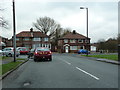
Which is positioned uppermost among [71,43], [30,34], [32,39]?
[30,34]

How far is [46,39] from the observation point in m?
76.1

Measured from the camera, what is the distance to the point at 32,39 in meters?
77.1

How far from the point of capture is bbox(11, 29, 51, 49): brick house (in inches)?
2985

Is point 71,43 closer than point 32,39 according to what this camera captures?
Yes

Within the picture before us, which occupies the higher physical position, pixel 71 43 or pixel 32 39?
pixel 32 39

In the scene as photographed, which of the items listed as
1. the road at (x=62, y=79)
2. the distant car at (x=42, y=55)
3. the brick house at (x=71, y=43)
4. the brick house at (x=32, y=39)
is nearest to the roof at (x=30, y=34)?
the brick house at (x=32, y=39)

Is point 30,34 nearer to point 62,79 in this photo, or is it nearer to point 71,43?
point 71,43

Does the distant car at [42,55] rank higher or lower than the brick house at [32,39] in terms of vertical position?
lower

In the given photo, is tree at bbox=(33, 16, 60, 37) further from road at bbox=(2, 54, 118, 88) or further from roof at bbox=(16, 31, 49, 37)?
road at bbox=(2, 54, 118, 88)

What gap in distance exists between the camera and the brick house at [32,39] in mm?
75812

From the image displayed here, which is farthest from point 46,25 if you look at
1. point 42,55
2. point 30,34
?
point 42,55

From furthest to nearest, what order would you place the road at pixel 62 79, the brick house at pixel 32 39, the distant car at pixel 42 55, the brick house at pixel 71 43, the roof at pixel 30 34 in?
the roof at pixel 30 34, the brick house at pixel 32 39, the brick house at pixel 71 43, the distant car at pixel 42 55, the road at pixel 62 79

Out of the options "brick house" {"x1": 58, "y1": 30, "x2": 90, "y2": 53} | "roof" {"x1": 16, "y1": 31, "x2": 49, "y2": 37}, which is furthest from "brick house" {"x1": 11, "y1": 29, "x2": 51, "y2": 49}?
"brick house" {"x1": 58, "y1": 30, "x2": 90, "y2": 53}

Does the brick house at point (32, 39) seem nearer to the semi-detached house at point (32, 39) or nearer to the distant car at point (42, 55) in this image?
the semi-detached house at point (32, 39)
